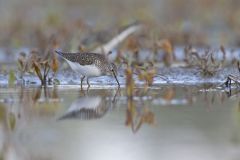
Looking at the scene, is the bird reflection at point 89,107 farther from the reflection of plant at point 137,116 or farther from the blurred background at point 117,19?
the blurred background at point 117,19

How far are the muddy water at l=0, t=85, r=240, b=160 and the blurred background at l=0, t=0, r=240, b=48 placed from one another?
13.5 feet

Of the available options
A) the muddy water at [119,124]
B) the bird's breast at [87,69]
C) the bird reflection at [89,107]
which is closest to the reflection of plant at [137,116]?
the muddy water at [119,124]

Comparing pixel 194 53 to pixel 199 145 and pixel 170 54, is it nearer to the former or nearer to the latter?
pixel 170 54

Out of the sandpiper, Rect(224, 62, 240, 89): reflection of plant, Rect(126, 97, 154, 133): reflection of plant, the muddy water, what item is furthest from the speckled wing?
Rect(126, 97, 154, 133): reflection of plant

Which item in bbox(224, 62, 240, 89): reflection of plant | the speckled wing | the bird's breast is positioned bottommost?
bbox(224, 62, 240, 89): reflection of plant

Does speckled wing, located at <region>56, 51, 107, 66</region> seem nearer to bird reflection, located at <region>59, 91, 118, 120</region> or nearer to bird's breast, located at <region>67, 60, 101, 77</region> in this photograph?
bird's breast, located at <region>67, 60, 101, 77</region>

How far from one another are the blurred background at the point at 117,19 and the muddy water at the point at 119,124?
4129 mm

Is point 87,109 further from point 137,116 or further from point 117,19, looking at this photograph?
point 117,19

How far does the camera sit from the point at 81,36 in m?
14.5

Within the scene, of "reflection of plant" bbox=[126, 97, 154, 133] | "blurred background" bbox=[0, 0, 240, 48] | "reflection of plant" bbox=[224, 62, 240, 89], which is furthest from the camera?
"blurred background" bbox=[0, 0, 240, 48]

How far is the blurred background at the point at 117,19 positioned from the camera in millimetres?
15117

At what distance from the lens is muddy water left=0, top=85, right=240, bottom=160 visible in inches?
258

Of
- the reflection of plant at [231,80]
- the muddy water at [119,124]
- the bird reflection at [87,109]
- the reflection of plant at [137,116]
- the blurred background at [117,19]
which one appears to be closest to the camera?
the muddy water at [119,124]

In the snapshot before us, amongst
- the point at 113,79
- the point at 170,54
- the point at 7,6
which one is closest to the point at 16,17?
the point at 7,6
